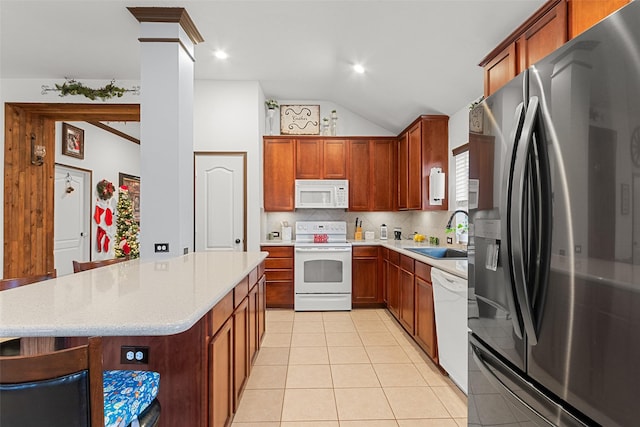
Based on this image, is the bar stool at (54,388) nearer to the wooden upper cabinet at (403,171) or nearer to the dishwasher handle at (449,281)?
the dishwasher handle at (449,281)

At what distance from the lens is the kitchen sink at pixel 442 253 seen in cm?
332

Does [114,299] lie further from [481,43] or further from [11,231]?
[11,231]

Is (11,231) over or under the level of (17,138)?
under

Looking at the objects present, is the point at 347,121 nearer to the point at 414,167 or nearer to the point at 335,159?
the point at 335,159

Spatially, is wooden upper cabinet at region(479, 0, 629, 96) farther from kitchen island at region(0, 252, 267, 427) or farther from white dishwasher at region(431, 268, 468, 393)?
kitchen island at region(0, 252, 267, 427)

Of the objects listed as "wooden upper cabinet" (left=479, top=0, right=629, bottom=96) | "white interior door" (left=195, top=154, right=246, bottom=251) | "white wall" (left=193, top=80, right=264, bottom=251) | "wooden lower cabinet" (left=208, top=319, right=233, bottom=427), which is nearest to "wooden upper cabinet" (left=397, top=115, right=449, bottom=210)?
"wooden upper cabinet" (left=479, top=0, right=629, bottom=96)

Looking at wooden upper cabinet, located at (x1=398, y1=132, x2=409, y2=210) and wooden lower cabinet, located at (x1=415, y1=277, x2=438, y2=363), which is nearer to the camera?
wooden lower cabinet, located at (x1=415, y1=277, x2=438, y2=363)

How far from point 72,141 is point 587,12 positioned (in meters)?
6.08

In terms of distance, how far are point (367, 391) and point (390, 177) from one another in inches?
125

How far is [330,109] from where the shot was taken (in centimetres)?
514

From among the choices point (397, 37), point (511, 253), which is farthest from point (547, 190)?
point (397, 37)

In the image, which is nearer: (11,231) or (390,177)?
(11,231)

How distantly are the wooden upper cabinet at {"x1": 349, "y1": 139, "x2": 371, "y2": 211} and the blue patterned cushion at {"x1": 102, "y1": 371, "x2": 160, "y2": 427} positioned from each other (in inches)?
155

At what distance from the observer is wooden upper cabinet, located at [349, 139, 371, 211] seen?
4.95m
